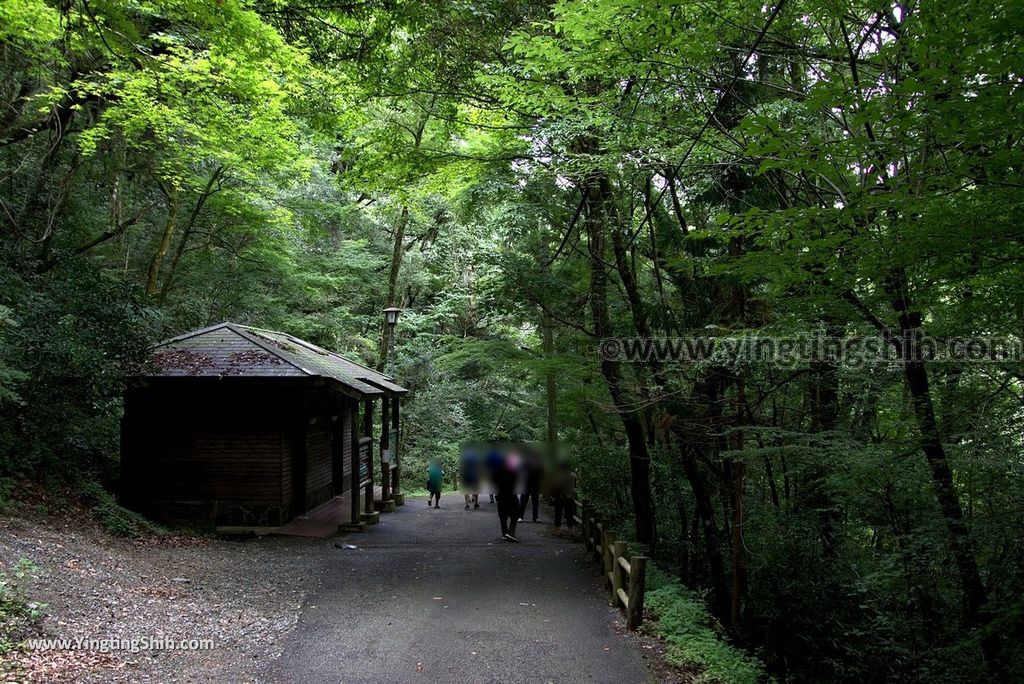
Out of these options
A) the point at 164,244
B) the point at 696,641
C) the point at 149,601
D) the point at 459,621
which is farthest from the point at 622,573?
the point at 164,244

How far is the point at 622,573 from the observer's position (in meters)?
7.58

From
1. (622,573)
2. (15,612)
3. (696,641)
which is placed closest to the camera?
(15,612)

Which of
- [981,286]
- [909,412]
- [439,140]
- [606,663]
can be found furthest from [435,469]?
[981,286]

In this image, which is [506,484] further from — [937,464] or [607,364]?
[937,464]

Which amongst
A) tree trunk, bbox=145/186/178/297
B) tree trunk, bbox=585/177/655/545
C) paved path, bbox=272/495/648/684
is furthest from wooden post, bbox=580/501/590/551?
tree trunk, bbox=145/186/178/297

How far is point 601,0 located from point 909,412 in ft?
16.6

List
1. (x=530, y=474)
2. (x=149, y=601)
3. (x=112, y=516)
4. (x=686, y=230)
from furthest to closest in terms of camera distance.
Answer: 1. (x=530, y=474)
2. (x=112, y=516)
3. (x=686, y=230)
4. (x=149, y=601)

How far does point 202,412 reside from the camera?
11.8 metres

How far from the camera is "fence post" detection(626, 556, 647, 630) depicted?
6727 millimetres

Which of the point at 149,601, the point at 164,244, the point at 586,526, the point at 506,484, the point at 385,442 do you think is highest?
the point at 164,244

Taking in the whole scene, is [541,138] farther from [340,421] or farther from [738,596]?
[340,421]

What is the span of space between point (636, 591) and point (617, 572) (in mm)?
893

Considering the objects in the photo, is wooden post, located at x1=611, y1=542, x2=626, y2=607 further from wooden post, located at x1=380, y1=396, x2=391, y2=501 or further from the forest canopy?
wooden post, located at x1=380, y1=396, x2=391, y2=501

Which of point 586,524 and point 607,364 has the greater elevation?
point 607,364
